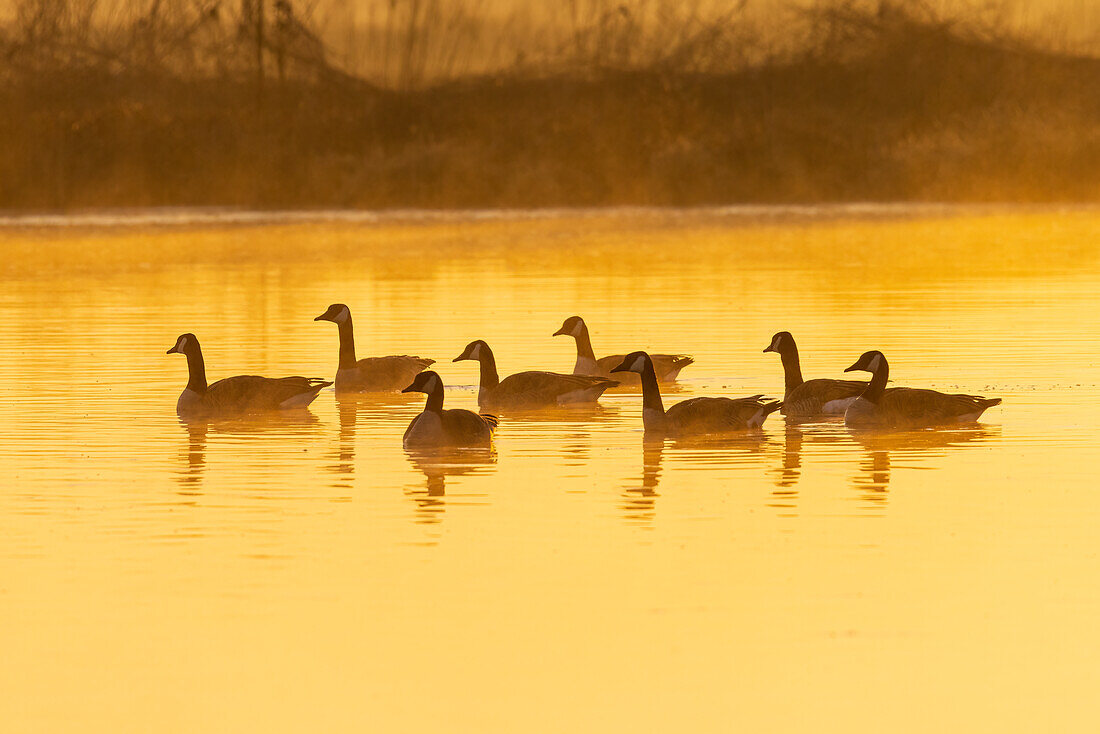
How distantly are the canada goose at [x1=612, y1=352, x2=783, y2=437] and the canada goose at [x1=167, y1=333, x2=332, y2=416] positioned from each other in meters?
3.67

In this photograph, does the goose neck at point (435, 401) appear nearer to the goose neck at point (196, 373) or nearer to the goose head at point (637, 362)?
the goose head at point (637, 362)

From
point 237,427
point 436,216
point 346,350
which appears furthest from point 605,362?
point 436,216

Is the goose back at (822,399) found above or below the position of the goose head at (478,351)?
below

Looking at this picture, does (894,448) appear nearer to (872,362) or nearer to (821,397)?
(821,397)

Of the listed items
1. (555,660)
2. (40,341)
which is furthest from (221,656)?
(40,341)

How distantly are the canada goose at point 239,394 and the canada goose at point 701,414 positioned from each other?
12.0 feet

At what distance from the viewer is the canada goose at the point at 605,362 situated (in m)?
20.6

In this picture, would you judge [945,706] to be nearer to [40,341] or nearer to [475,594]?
[475,594]

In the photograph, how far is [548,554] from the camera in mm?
11820

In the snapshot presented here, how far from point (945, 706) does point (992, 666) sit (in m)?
0.67

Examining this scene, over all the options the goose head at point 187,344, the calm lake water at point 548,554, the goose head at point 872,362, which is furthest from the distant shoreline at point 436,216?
the goose head at point 872,362

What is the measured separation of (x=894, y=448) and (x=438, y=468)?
367cm

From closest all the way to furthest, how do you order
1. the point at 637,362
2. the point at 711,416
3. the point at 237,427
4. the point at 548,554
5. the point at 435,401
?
the point at 548,554 < the point at 435,401 < the point at 711,416 < the point at 637,362 < the point at 237,427

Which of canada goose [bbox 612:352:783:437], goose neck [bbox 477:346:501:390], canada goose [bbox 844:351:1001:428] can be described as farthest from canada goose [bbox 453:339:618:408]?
canada goose [bbox 844:351:1001:428]
